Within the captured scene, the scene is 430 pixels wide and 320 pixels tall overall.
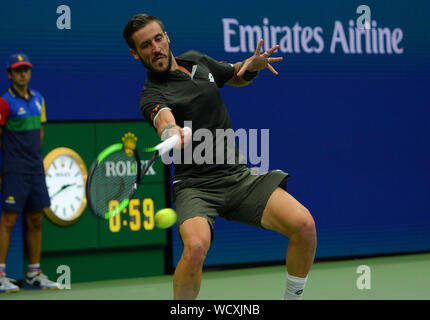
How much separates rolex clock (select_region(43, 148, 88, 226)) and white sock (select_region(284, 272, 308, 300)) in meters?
2.91

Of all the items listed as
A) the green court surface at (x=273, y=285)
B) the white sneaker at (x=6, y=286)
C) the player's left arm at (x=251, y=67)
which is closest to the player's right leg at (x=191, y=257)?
the player's left arm at (x=251, y=67)

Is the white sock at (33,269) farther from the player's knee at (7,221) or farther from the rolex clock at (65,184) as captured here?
the rolex clock at (65,184)

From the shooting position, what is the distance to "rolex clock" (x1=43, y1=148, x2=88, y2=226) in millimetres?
6723

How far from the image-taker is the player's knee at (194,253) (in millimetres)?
3936

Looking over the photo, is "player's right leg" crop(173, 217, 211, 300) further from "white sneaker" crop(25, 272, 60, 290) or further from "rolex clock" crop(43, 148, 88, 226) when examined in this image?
"rolex clock" crop(43, 148, 88, 226)

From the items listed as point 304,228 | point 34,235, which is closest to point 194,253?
point 304,228

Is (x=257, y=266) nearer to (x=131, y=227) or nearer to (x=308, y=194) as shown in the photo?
(x=308, y=194)

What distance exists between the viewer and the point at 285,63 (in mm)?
7707

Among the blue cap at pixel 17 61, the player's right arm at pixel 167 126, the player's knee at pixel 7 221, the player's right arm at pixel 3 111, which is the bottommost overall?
the player's knee at pixel 7 221

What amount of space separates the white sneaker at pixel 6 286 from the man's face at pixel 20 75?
1.57 meters

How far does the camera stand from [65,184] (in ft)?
22.3
